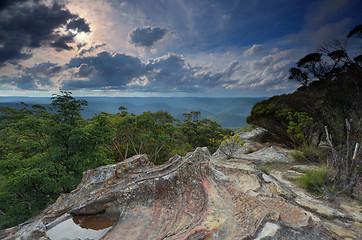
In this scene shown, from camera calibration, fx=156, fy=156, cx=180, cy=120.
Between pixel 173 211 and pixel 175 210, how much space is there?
A: 6 cm

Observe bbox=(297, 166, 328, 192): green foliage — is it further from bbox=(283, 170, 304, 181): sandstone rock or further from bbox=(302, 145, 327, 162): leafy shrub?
bbox=(302, 145, 327, 162): leafy shrub

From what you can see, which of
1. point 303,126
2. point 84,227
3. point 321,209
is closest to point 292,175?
point 321,209

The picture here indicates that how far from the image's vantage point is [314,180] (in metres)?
6.46

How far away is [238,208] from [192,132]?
2782 centimetres

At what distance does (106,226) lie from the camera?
3.79 metres

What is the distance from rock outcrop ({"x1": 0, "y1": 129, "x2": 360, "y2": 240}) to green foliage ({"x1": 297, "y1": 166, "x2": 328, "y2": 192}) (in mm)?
1816

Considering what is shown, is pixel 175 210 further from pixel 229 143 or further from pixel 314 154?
pixel 314 154

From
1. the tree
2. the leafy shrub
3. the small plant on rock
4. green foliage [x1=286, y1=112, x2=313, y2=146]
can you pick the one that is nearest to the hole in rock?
the tree

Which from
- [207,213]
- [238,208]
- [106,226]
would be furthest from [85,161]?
[238,208]

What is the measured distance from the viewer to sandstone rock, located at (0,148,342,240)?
326 cm

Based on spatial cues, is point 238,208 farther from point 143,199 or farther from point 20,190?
point 20,190

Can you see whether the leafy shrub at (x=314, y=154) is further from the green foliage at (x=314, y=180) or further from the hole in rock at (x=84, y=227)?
the hole in rock at (x=84, y=227)

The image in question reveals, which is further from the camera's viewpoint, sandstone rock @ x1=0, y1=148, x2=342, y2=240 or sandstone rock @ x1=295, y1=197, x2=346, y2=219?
sandstone rock @ x1=295, y1=197, x2=346, y2=219

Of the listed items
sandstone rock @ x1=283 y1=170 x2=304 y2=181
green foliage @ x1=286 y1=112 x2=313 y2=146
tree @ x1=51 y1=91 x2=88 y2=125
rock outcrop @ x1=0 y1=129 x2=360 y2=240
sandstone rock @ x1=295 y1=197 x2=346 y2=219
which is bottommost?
sandstone rock @ x1=283 y1=170 x2=304 y2=181
